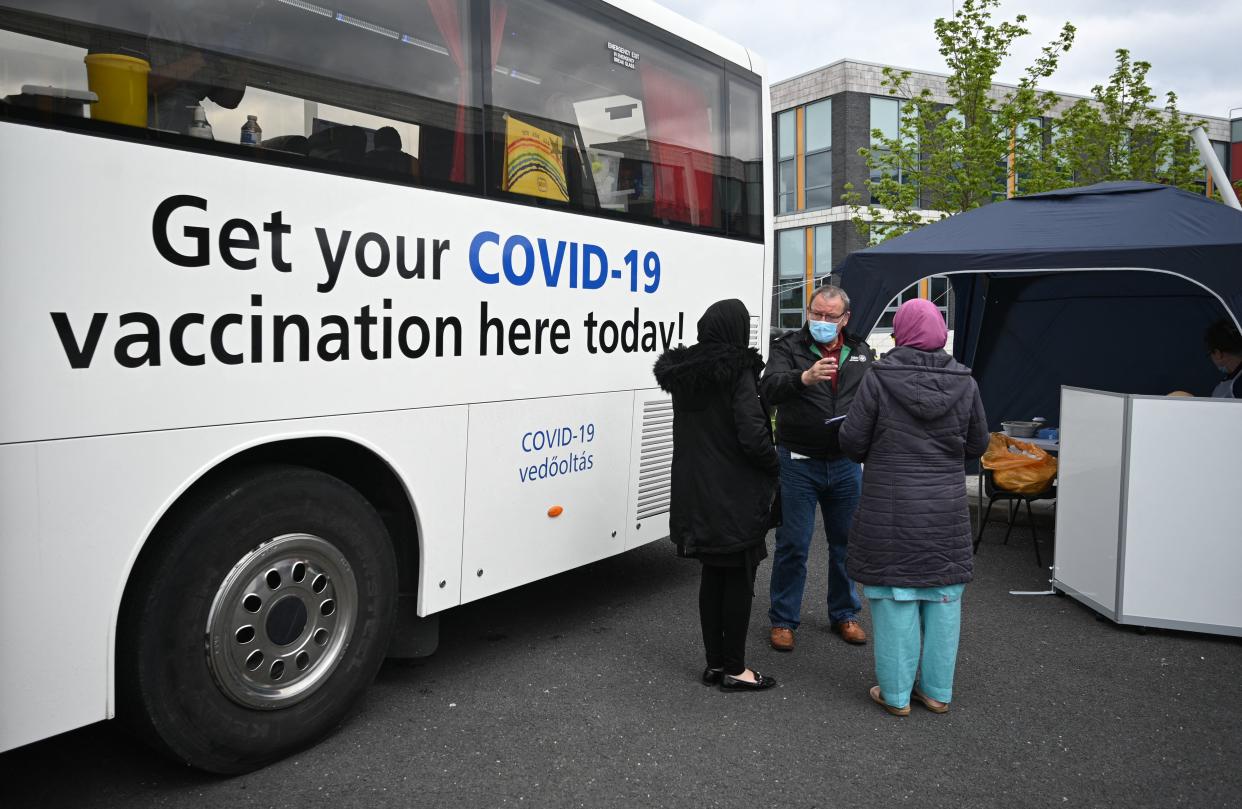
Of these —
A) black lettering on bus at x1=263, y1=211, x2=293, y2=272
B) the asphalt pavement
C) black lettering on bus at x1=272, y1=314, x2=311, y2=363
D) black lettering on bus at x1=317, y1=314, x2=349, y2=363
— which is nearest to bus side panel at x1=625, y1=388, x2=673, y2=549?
the asphalt pavement

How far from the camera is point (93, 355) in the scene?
2.94 meters

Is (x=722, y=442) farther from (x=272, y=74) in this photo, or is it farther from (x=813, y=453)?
(x=272, y=74)

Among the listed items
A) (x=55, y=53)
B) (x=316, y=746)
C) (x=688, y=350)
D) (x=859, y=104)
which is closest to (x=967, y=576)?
(x=688, y=350)

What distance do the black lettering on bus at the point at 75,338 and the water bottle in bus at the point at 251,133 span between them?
2.71ft

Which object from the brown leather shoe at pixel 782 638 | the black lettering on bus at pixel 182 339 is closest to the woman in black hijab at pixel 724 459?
the brown leather shoe at pixel 782 638

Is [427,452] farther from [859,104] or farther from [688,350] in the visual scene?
[859,104]

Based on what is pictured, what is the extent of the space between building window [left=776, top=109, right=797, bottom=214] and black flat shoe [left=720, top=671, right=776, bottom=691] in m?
32.6

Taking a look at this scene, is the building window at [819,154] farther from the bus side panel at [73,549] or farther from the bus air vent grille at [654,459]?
the bus side panel at [73,549]

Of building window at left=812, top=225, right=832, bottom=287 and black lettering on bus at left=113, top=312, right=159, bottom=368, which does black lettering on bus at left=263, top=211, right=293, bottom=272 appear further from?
building window at left=812, top=225, right=832, bottom=287

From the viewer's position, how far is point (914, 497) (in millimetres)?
4109

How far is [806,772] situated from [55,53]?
3500mm

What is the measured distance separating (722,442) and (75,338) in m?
2.54

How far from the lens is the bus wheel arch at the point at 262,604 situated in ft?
10.5

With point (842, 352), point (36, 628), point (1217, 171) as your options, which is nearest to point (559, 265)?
point (842, 352)
